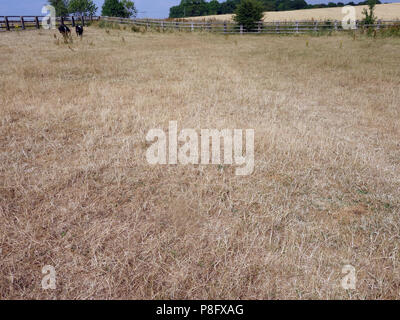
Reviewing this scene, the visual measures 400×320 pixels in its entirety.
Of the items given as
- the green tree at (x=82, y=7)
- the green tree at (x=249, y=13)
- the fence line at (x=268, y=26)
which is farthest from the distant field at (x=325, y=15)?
the green tree at (x=82, y=7)

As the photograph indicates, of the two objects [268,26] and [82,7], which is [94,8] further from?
[268,26]

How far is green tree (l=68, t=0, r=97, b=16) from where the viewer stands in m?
67.0

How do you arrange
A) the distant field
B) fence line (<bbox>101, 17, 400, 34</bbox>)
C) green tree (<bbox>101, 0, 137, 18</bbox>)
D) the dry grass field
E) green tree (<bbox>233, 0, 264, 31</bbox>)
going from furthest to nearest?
green tree (<bbox>101, 0, 137, 18</bbox>)
the distant field
green tree (<bbox>233, 0, 264, 31</bbox>)
fence line (<bbox>101, 17, 400, 34</bbox>)
the dry grass field

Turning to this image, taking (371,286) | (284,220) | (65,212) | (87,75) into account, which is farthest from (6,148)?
(87,75)

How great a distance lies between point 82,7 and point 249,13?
6063 centimetres

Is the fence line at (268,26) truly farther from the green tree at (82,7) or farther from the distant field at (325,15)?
the green tree at (82,7)

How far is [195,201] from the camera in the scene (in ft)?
10.2

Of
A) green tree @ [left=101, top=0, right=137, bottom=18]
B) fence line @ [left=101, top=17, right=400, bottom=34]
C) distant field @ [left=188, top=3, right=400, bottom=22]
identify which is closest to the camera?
fence line @ [left=101, top=17, right=400, bottom=34]

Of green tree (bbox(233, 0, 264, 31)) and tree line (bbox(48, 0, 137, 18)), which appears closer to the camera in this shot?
green tree (bbox(233, 0, 264, 31))

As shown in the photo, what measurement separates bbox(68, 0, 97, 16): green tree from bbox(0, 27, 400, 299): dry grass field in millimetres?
75871

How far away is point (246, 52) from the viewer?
15.5 m

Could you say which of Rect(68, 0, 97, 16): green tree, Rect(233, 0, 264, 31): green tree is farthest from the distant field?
Rect(68, 0, 97, 16): green tree

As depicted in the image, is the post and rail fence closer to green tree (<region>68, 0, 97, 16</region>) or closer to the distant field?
the distant field
